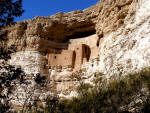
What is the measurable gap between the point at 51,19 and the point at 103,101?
12455mm

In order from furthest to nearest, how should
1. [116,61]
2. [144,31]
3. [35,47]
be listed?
[35,47] → [116,61] → [144,31]

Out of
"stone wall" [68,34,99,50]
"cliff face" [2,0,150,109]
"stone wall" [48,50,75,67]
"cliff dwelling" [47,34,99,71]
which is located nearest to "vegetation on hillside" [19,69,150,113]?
"cliff face" [2,0,150,109]

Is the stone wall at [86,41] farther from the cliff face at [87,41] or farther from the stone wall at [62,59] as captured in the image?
the stone wall at [62,59]

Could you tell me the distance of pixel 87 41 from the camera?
20.5 m

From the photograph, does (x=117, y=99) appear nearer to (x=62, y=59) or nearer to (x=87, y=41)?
(x=62, y=59)

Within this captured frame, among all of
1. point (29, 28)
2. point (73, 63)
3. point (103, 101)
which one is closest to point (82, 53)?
point (73, 63)

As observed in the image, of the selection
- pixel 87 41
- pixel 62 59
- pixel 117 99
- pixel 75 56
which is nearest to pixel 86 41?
pixel 87 41

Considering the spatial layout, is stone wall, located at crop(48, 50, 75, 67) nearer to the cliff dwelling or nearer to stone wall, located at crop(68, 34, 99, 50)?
the cliff dwelling

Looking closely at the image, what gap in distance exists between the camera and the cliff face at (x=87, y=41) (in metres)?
13.3

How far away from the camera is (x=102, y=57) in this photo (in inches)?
631

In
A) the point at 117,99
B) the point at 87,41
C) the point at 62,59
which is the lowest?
the point at 117,99

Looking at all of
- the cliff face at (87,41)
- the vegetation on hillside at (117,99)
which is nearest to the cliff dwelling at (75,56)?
the cliff face at (87,41)

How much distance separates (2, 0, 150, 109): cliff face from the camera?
1334 cm

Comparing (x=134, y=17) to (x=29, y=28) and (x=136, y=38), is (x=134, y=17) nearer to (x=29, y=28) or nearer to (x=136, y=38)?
(x=136, y=38)
